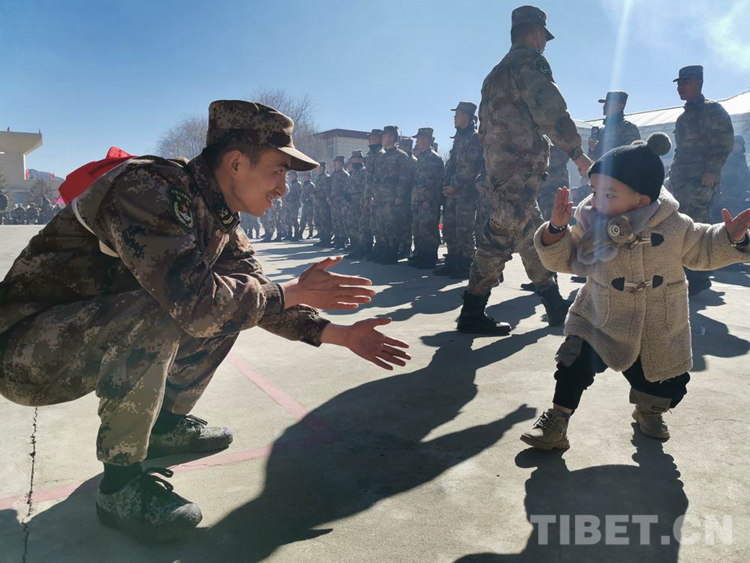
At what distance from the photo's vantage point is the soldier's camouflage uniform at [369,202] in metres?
10.9

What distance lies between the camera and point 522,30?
434 cm

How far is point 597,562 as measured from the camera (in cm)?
159

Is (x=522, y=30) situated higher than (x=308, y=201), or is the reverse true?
(x=522, y=30)

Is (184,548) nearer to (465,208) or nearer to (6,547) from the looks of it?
(6,547)

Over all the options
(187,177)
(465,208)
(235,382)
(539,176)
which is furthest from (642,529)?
(465,208)

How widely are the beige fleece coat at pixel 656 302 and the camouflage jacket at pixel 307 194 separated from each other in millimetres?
14970

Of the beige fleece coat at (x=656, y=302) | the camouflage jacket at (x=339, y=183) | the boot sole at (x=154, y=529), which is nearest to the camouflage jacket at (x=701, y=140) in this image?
the beige fleece coat at (x=656, y=302)

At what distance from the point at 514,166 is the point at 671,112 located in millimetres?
32238

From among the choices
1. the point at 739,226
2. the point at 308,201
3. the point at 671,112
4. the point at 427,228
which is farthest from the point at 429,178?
the point at 671,112

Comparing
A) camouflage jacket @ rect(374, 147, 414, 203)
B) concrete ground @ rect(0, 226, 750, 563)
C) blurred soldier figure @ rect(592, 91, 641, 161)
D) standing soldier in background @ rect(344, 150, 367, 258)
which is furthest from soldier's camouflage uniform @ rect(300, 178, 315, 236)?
concrete ground @ rect(0, 226, 750, 563)

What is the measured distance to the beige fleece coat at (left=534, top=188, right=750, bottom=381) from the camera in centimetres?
227

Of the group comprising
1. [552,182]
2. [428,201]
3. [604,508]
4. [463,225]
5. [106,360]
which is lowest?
[604,508]

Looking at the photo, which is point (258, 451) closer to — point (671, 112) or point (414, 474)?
point (414, 474)

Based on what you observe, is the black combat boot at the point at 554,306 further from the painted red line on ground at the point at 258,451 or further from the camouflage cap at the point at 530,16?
the painted red line on ground at the point at 258,451
